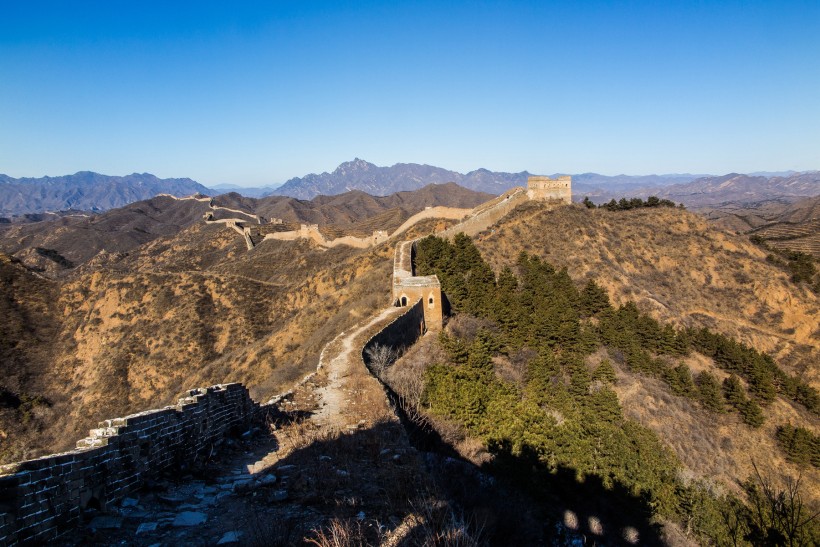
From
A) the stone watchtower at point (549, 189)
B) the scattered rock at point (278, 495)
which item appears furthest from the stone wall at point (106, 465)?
the stone watchtower at point (549, 189)

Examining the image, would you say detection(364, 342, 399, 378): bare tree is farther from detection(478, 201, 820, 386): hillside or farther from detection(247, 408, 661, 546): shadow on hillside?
detection(478, 201, 820, 386): hillside

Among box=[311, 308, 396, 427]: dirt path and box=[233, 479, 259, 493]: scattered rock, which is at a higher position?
box=[233, 479, 259, 493]: scattered rock

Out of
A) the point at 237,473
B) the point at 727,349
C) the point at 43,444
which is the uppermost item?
the point at 237,473

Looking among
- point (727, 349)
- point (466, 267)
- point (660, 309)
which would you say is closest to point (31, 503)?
point (466, 267)

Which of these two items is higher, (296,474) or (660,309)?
(296,474)

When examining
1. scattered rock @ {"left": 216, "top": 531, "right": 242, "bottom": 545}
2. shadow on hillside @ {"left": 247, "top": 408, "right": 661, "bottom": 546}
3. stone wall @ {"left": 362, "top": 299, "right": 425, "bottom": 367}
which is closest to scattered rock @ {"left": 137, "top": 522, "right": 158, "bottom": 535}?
scattered rock @ {"left": 216, "top": 531, "right": 242, "bottom": 545}

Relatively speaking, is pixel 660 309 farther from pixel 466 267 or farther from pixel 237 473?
pixel 237 473

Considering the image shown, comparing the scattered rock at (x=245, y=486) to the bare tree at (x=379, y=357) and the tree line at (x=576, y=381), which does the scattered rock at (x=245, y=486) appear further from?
the bare tree at (x=379, y=357)
